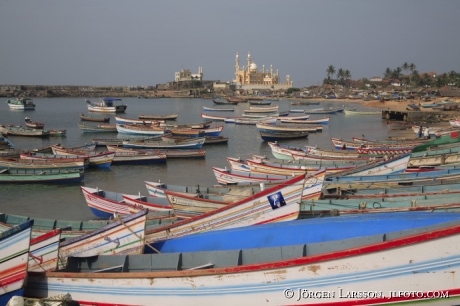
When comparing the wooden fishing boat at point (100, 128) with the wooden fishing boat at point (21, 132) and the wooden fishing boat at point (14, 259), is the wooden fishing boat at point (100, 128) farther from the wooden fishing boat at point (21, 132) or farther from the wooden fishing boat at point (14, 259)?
the wooden fishing boat at point (14, 259)

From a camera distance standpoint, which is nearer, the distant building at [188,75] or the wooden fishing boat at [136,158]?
the wooden fishing boat at [136,158]

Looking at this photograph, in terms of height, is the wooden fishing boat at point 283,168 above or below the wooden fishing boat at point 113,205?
above

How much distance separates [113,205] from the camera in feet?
50.2

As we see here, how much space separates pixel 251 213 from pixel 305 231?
1.67m

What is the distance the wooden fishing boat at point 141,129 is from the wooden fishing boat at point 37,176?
18.9 m

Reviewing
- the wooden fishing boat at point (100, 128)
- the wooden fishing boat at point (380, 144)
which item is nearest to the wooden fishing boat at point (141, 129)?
the wooden fishing boat at point (100, 128)

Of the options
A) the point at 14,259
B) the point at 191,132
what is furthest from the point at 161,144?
the point at 14,259

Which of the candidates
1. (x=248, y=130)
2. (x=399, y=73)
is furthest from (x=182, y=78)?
(x=248, y=130)

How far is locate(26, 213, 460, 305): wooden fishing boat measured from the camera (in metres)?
5.88

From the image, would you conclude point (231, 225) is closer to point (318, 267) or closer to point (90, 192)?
point (318, 267)

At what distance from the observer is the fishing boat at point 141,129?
42.5m

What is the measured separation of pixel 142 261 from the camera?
8227 mm

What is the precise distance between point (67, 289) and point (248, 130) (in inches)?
1772

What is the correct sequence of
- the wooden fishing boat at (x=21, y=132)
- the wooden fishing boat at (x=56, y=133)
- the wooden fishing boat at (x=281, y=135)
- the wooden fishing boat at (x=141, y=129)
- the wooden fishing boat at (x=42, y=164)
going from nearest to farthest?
the wooden fishing boat at (x=42, y=164) < the wooden fishing boat at (x=281, y=135) < the wooden fishing boat at (x=21, y=132) < the wooden fishing boat at (x=56, y=133) < the wooden fishing boat at (x=141, y=129)
